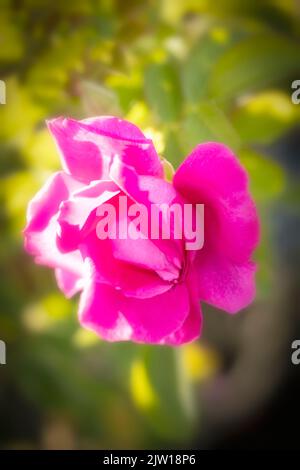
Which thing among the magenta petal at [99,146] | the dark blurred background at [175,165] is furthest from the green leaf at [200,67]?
the magenta petal at [99,146]

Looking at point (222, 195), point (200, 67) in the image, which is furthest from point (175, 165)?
point (200, 67)

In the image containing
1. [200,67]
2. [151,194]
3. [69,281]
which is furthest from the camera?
[200,67]

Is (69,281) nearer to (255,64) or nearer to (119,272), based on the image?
(119,272)

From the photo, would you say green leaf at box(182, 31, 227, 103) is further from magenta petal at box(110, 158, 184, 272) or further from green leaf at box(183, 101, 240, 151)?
magenta petal at box(110, 158, 184, 272)
